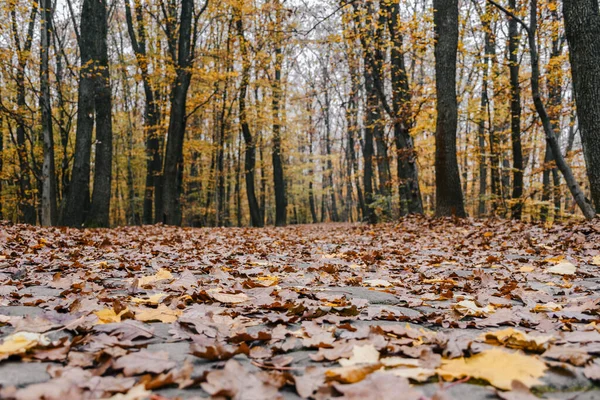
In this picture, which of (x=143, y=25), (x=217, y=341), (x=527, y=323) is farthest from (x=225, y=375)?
(x=143, y=25)

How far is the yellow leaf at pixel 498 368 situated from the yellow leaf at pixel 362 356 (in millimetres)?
218

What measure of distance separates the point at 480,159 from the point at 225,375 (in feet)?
46.5

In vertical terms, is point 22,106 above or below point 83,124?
above

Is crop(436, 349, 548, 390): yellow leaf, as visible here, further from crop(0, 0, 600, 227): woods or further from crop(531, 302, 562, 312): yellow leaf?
crop(0, 0, 600, 227): woods

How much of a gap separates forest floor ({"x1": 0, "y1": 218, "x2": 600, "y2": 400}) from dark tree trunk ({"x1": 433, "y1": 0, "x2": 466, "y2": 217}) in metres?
4.93

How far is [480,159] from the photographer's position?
13703 millimetres

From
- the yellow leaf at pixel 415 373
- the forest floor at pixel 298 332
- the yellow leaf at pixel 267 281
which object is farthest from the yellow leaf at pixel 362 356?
the yellow leaf at pixel 267 281

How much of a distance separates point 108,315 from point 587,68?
6.59 m

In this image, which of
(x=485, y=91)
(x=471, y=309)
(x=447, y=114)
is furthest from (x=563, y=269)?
(x=485, y=91)

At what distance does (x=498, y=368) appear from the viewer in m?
1.23

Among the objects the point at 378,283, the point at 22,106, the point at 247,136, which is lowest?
the point at 378,283

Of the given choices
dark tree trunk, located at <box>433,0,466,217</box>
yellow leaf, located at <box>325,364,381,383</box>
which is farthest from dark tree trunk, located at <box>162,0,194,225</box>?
yellow leaf, located at <box>325,364,381,383</box>

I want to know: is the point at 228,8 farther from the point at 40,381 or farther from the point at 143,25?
the point at 40,381

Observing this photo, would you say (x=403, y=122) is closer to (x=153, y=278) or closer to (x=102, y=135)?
(x=102, y=135)
